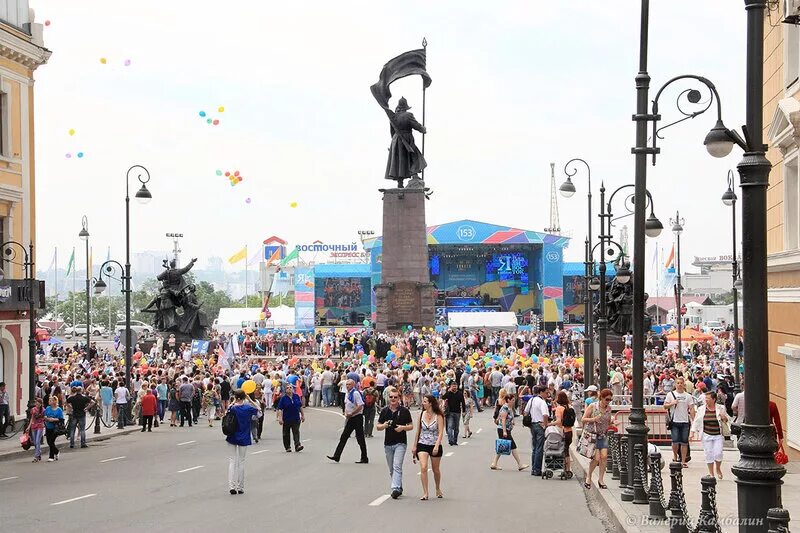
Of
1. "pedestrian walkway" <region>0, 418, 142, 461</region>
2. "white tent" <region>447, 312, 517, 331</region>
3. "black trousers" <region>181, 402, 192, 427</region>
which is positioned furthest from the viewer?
"white tent" <region>447, 312, 517, 331</region>

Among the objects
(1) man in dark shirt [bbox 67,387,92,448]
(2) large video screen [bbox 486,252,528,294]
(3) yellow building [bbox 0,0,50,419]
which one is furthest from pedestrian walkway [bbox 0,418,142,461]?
(2) large video screen [bbox 486,252,528,294]

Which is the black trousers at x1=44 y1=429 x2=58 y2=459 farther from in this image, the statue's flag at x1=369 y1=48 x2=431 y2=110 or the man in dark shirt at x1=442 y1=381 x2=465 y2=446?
the statue's flag at x1=369 y1=48 x2=431 y2=110

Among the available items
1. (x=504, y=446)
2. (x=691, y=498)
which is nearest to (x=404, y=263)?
(x=504, y=446)

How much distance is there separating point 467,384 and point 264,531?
22088 mm

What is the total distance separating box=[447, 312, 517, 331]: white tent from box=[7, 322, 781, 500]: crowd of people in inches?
583

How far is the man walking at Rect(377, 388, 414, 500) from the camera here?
15.1 meters

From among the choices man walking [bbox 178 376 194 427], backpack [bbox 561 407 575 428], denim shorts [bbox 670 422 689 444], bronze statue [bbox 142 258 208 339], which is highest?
bronze statue [bbox 142 258 208 339]

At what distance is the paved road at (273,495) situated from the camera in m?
12.9

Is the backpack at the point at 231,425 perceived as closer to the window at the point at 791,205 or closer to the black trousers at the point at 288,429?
the black trousers at the point at 288,429

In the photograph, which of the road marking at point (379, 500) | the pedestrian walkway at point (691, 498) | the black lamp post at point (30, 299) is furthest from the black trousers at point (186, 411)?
the road marking at point (379, 500)

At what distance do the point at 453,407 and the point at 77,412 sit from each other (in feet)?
26.7

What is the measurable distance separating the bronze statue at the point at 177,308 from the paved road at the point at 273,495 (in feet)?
86.9

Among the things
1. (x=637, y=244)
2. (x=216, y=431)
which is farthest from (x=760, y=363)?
(x=216, y=431)

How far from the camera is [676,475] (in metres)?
10.1
